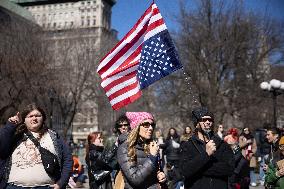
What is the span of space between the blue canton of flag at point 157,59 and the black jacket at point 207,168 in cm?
225

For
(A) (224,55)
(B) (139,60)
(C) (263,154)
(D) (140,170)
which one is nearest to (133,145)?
(D) (140,170)

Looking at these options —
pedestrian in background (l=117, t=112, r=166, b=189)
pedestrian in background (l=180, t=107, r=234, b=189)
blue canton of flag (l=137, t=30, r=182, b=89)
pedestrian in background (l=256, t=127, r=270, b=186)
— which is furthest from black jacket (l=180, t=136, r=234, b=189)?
pedestrian in background (l=256, t=127, r=270, b=186)

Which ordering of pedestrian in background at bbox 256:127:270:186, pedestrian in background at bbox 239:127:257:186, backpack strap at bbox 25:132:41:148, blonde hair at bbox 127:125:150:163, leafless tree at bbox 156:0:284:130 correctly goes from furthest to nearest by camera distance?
leafless tree at bbox 156:0:284:130
pedestrian in background at bbox 256:127:270:186
pedestrian in background at bbox 239:127:257:186
backpack strap at bbox 25:132:41:148
blonde hair at bbox 127:125:150:163

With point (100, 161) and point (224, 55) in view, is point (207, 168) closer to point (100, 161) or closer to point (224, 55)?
point (100, 161)

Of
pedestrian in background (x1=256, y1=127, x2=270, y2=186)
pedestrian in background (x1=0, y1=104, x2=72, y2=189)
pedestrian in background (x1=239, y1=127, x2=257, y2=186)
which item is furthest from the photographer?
pedestrian in background (x1=256, y1=127, x2=270, y2=186)

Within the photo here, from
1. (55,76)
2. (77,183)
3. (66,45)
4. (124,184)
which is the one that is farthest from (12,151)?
(66,45)

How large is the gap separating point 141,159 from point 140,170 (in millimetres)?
171

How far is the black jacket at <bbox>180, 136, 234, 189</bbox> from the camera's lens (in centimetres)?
527

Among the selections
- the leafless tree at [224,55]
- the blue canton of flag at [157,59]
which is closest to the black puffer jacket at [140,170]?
the blue canton of flag at [157,59]

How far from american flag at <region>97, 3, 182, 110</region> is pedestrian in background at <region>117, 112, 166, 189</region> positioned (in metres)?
2.80

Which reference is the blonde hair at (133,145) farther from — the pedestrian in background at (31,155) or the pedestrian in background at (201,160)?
the pedestrian in background at (31,155)

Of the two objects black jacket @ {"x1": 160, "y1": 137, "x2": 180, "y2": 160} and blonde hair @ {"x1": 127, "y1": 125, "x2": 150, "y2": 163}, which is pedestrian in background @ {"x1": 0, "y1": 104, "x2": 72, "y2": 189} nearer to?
blonde hair @ {"x1": 127, "y1": 125, "x2": 150, "y2": 163}

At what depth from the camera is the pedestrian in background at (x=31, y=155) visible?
201 inches

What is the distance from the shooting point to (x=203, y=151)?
5211 mm
